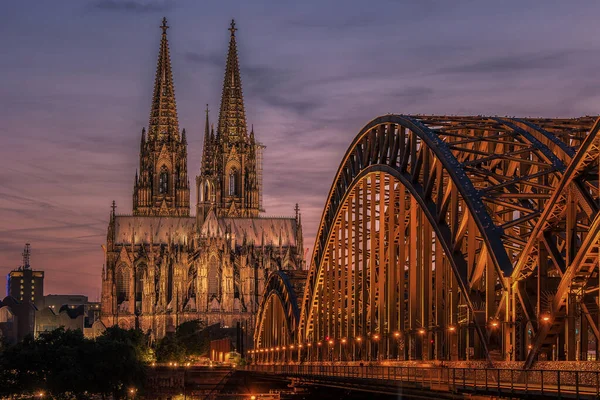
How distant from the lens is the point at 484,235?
167 ft

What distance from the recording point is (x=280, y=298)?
417 ft

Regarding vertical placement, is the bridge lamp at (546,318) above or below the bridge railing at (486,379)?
above

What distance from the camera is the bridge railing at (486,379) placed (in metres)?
37.5

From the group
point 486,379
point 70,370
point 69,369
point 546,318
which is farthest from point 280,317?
Answer: point 486,379

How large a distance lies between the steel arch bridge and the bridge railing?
2.33 metres

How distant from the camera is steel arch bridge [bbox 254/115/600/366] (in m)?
46.7

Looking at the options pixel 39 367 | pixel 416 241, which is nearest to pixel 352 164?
pixel 416 241

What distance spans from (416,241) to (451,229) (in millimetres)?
7795

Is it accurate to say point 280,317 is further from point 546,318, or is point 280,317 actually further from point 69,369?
point 546,318

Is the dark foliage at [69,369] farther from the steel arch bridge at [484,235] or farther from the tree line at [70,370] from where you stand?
the steel arch bridge at [484,235]

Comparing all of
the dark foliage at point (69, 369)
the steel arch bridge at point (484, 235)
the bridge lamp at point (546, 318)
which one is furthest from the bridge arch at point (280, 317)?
the bridge lamp at point (546, 318)

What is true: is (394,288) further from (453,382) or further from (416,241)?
(453,382)

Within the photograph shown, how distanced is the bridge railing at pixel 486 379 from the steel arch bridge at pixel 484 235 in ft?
7.65

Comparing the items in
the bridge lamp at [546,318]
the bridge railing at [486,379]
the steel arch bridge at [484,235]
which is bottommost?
the bridge railing at [486,379]
